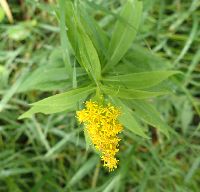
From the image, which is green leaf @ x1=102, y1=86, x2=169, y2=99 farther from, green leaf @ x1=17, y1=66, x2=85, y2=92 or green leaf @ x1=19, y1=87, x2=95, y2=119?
green leaf @ x1=17, y1=66, x2=85, y2=92

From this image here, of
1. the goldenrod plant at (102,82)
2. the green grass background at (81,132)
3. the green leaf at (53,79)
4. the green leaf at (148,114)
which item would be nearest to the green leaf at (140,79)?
the goldenrod plant at (102,82)

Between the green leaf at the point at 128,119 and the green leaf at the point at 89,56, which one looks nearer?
the green leaf at the point at 89,56

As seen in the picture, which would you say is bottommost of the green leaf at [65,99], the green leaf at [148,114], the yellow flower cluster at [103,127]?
the green leaf at [148,114]

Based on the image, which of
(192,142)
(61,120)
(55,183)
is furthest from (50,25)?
Answer: (192,142)

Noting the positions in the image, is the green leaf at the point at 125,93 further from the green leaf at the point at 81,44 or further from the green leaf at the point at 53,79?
the green leaf at the point at 53,79

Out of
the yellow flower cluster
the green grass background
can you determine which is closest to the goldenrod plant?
the yellow flower cluster

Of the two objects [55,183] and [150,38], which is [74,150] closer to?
[55,183]

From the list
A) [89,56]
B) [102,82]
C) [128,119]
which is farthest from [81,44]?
[128,119]

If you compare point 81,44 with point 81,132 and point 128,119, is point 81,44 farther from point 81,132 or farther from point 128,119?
point 81,132
